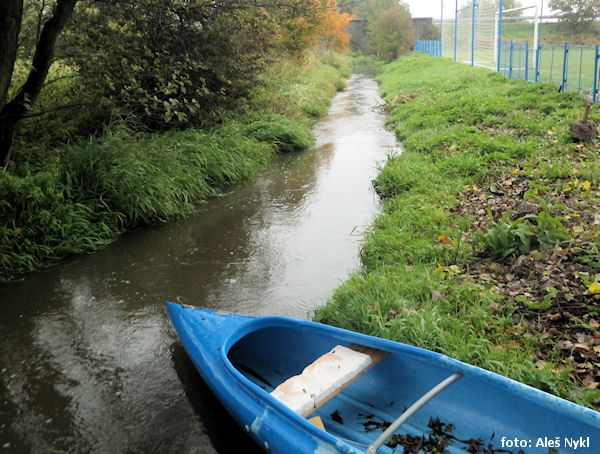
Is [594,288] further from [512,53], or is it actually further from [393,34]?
[393,34]

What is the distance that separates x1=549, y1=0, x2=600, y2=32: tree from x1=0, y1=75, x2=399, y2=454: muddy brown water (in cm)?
1731

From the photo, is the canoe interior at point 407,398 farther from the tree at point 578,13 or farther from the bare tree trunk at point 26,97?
the tree at point 578,13

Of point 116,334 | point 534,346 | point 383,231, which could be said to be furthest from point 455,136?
point 116,334

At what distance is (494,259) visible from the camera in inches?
183

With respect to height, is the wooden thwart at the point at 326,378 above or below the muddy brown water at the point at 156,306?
above

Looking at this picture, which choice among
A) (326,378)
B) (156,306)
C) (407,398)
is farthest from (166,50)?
(407,398)

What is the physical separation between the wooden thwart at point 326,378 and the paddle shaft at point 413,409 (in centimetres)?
41

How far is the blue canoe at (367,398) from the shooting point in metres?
2.41

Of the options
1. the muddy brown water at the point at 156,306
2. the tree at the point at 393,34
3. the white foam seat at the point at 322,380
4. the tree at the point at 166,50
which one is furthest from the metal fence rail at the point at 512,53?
the white foam seat at the point at 322,380

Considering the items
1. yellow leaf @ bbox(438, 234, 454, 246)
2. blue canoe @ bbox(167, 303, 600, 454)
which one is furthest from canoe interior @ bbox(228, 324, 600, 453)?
yellow leaf @ bbox(438, 234, 454, 246)

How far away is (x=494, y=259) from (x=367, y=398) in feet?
7.11

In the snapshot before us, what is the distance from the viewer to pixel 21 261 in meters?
5.55

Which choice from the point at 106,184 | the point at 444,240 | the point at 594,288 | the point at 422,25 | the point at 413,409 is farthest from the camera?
the point at 422,25

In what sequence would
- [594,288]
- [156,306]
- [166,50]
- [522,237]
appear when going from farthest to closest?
1. [166,50]
2. [156,306]
3. [522,237]
4. [594,288]
